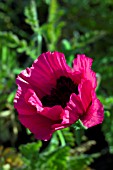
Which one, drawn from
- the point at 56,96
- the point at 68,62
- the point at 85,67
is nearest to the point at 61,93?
the point at 56,96

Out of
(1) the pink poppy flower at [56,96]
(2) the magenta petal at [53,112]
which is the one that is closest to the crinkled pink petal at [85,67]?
(1) the pink poppy flower at [56,96]

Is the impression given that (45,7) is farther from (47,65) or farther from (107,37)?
(47,65)

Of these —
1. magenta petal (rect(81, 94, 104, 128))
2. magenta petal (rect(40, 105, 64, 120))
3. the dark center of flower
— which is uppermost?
the dark center of flower

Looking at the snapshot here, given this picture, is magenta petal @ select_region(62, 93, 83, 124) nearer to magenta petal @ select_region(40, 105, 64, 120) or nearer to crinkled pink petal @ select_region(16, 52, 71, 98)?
magenta petal @ select_region(40, 105, 64, 120)

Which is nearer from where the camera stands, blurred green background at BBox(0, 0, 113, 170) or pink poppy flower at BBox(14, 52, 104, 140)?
pink poppy flower at BBox(14, 52, 104, 140)

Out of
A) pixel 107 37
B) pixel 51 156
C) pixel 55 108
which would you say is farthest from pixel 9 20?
pixel 55 108

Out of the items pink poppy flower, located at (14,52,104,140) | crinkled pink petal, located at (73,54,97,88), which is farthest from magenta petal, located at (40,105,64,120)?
crinkled pink petal, located at (73,54,97,88)
